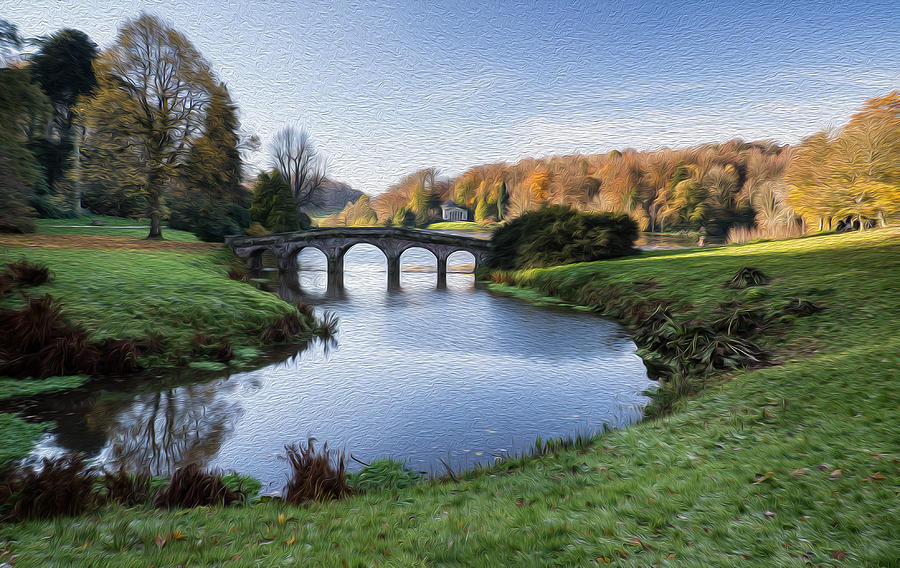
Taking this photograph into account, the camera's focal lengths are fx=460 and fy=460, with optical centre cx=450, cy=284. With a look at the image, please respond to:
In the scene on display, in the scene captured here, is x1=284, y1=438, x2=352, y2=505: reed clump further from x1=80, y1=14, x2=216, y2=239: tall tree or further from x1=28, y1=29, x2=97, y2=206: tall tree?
x1=28, y1=29, x2=97, y2=206: tall tree

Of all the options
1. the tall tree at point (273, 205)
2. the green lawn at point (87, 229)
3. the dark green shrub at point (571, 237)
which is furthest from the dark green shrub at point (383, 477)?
the tall tree at point (273, 205)

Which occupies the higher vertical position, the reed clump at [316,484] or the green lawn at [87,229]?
the green lawn at [87,229]

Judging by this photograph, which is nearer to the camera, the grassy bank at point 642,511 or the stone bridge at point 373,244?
the grassy bank at point 642,511

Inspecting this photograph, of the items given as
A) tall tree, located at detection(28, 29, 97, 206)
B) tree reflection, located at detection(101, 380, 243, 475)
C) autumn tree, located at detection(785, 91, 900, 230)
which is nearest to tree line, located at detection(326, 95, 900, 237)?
autumn tree, located at detection(785, 91, 900, 230)

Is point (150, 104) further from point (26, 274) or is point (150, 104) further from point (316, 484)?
point (316, 484)

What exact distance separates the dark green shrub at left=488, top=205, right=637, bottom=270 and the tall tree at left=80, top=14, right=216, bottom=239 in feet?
95.2

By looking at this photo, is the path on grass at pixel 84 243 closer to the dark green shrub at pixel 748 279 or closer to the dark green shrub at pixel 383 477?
the dark green shrub at pixel 383 477

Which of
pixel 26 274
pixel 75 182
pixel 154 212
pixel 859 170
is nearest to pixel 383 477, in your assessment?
pixel 26 274

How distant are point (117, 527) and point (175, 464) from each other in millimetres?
3871

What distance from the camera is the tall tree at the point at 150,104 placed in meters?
34.2

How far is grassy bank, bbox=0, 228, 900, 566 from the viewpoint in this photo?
12.8ft

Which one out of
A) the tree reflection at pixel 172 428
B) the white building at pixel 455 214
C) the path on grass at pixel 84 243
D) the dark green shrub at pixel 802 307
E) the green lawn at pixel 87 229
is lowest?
the tree reflection at pixel 172 428

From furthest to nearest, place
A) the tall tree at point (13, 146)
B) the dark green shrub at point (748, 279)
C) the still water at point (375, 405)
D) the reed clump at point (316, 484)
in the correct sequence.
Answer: the dark green shrub at point (748, 279)
the tall tree at point (13, 146)
the still water at point (375, 405)
the reed clump at point (316, 484)

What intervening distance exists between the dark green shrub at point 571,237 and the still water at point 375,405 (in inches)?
741
